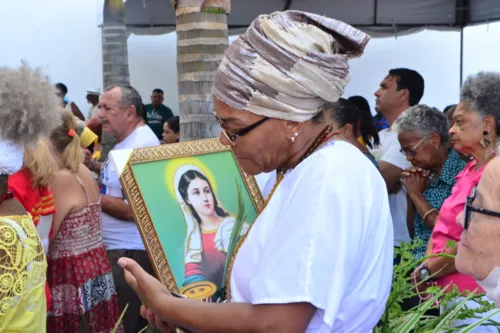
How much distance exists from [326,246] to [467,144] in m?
2.31

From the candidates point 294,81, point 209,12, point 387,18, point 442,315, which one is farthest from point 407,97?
point 387,18

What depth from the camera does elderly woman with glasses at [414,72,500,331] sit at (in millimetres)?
3682

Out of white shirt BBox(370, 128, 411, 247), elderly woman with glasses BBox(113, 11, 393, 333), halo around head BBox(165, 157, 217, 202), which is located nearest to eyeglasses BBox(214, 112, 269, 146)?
elderly woman with glasses BBox(113, 11, 393, 333)

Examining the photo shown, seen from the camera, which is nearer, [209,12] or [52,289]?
[52,289]

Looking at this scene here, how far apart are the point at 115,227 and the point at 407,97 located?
278cm

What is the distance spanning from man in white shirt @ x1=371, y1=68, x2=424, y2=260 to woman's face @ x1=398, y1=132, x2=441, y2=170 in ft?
0.97

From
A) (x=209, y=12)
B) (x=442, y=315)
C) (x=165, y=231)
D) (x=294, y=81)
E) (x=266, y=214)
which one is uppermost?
(x=209, y=12)

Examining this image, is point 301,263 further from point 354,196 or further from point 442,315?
point 442,315

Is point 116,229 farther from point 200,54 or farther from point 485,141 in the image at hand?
point 485,141

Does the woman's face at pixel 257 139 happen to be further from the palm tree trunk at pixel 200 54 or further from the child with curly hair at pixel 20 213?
the palm tree trunk at pixel 200 54

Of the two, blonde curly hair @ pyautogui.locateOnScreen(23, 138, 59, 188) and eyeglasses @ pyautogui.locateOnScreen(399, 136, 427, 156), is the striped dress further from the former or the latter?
eyeglasses @ pyautogui.locateOnScreen(399, 136, 427, 156)

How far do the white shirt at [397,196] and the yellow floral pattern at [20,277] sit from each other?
9.69 feet

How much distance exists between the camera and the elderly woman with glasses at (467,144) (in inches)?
145

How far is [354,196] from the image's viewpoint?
1.81 metres
